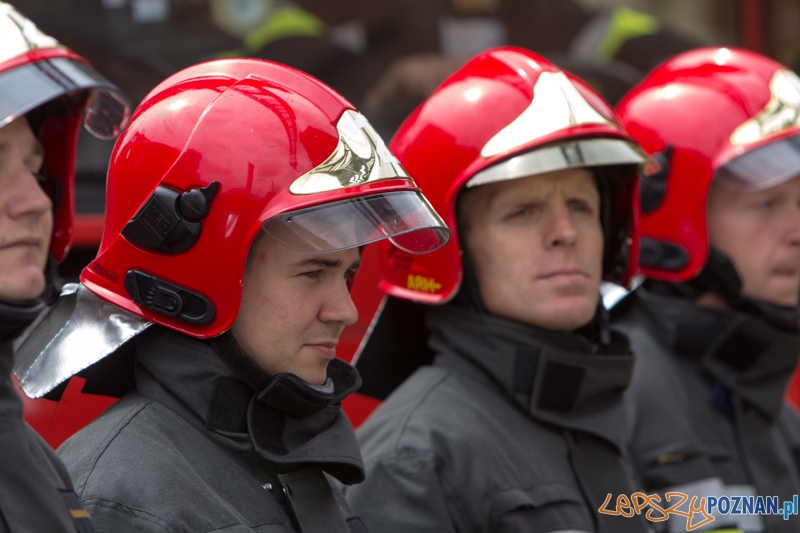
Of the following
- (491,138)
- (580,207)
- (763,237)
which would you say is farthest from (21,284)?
(763,237)

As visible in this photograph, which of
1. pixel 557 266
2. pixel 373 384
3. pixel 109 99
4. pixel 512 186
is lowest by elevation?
pixel 373 384

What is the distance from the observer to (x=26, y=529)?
1.48m

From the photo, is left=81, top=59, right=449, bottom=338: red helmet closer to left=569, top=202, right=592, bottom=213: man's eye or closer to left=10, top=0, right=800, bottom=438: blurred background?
left=569, top=202, right=592, bottom=213: man's eye

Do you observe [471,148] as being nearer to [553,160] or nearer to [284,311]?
[553,160]

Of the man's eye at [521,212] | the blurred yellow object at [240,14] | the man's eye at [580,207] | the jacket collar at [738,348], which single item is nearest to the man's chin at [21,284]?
the man's eye at [521,212]

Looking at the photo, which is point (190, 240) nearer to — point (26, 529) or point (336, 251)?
point (336, 251)

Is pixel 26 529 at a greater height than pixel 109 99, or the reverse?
pixel 109 99

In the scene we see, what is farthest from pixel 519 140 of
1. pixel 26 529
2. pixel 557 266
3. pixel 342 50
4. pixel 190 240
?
pixel 342 50

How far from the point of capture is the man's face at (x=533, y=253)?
8.63 ft

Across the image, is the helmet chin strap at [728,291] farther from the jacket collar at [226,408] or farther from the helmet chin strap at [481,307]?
the jacket collar at [226,408]

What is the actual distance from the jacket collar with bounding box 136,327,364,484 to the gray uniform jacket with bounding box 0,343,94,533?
0.36 meters

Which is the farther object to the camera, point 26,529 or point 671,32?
point 671,32

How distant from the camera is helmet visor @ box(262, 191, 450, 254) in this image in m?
1.94

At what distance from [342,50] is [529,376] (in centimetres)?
232
